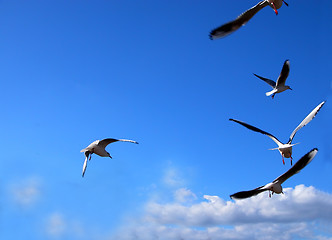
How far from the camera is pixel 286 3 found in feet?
39.7

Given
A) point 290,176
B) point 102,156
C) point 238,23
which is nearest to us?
point 290,176

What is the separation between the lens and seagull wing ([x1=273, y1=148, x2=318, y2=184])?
10094 mm

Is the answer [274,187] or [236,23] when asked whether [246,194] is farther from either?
[236,23]

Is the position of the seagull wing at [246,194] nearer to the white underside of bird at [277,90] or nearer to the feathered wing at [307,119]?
the feathered wing at [307,119]

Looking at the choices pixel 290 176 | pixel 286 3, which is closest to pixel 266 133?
pixel 290 176

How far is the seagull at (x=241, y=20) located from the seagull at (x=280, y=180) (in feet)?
13.7

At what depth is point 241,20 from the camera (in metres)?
11.8

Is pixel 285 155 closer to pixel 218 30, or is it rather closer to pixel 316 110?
pixel 316 110

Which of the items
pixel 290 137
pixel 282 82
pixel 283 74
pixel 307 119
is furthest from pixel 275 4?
pixel 290 137

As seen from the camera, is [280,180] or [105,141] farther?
[105,141]

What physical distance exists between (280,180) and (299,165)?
0.90m

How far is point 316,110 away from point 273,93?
1.77 meters

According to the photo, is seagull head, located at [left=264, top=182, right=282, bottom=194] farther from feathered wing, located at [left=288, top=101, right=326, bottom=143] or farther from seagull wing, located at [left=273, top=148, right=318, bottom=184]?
feathered wing, located at [left=288, top=101, right=326, bottom=143]

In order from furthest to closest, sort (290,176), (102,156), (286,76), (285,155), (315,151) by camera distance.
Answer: (102,156) → (286,76) → (285,155) → (290,176) → (315,151)
